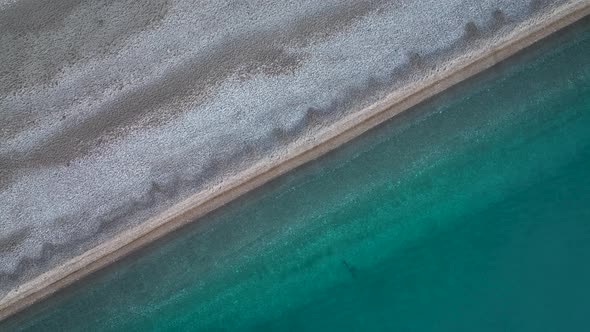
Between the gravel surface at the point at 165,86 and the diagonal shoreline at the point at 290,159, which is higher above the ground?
the gravel surface at the point at 165,86

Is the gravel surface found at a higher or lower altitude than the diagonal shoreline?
higher

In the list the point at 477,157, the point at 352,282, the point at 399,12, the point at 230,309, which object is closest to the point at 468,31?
the point at 399,12

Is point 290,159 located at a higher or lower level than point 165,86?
lower

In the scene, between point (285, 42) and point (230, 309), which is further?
point (230, 309)

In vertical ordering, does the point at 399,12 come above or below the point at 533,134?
above

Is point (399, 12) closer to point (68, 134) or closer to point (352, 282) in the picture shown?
point (352, 282)

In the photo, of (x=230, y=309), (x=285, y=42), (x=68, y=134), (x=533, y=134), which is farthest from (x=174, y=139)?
(x=533, y=134)

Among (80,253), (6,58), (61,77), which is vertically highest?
(6,58)
